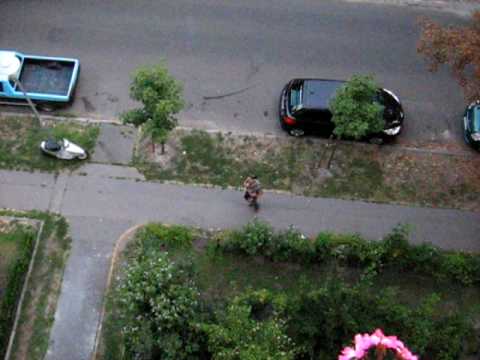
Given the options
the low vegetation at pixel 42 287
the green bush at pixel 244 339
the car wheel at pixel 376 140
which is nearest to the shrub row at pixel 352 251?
the green bush at pixel 244 339

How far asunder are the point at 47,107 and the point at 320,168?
901 centimetres

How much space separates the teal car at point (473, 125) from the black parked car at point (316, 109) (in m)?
2.20

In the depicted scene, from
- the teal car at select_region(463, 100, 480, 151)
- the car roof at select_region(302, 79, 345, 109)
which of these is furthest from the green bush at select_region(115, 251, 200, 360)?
the teal car at select_region(463, 100, 480, 151)

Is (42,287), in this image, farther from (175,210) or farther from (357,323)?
(357,323)

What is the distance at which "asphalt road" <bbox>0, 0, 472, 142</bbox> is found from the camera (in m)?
20.3

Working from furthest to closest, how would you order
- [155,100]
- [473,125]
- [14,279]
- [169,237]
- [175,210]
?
[473,125], [175,210], [169,237], [155,100], [14,279]

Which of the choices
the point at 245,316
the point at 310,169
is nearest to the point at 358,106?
the point at 310,169

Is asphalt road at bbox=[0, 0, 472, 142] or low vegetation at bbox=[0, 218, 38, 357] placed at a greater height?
asphalt road at bbox=[0, 0, 472, 142]

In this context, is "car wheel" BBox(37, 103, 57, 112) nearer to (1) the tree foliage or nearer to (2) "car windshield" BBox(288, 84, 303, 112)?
(2) "car windshield" BBox(288, 84, 303, 112)

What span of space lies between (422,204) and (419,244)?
1.60m

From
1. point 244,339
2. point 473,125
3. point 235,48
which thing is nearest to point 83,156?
point 235,48

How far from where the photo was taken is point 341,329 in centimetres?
1425

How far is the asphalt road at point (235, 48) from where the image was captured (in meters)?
20.3

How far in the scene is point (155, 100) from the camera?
53.9 feet
